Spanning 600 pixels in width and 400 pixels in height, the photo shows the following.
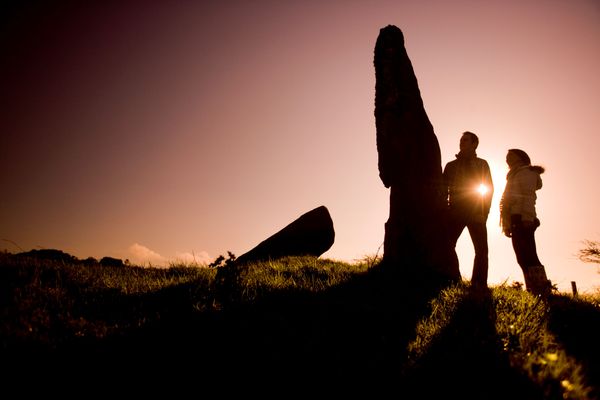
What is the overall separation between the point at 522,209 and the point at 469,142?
159 cm

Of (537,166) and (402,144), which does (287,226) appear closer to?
(402,144)

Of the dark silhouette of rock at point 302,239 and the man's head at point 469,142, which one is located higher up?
the man's head at point 469,142

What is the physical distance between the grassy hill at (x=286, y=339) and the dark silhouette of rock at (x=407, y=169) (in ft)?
5.52

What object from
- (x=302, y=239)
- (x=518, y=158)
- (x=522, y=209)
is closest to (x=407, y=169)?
(x=518, y=158)

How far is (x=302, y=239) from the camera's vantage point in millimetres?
10078

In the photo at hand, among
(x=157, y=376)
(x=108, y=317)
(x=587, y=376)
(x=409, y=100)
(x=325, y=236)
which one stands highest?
(x=409, y=100)

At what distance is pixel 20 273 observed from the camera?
13.5ft

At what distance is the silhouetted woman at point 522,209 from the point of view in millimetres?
5468

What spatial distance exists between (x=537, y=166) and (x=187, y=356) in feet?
21.5

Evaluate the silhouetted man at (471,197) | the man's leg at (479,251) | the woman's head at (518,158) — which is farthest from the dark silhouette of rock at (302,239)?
the woman's head at (518,158)

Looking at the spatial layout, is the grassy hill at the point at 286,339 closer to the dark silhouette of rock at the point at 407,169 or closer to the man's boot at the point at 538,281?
the man's boot at the point at 538,281

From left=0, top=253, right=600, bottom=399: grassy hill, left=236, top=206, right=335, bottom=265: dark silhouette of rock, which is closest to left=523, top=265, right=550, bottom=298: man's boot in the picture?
left=0, top=253, right=600, bottom=399: grassy hill

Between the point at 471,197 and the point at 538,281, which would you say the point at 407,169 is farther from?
the point at 538,281

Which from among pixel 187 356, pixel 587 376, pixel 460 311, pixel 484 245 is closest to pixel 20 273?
pixel 187 356
